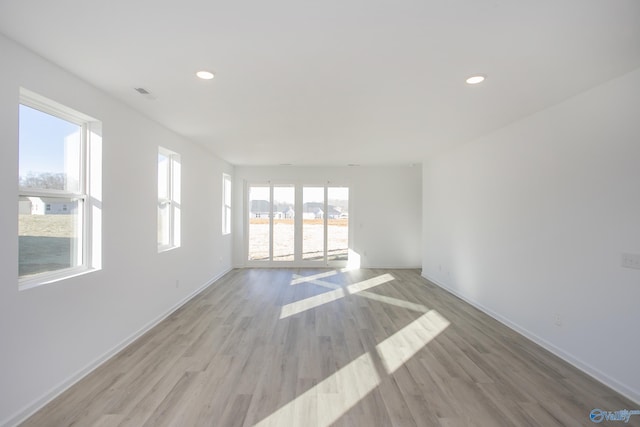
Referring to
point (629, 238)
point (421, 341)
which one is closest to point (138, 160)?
point (421, 341)

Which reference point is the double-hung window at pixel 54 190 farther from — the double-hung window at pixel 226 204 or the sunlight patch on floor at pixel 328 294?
the double-hung window at pixel 226 204

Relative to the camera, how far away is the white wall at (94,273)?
1902 mm

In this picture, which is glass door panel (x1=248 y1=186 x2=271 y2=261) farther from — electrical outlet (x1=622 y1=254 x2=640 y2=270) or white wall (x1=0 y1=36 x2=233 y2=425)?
electrical outlet (x1=622 y1=254 x2=640 y2=270)

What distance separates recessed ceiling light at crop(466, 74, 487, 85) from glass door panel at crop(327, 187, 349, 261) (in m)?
5.12

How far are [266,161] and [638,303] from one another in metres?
5.98

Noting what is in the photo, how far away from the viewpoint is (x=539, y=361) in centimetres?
281

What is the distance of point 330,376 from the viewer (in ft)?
8.42

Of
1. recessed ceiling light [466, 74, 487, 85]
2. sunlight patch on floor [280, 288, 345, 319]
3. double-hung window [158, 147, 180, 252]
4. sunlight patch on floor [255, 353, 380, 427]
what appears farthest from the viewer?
sunlight patch on floor [280, 288, 345, 319]

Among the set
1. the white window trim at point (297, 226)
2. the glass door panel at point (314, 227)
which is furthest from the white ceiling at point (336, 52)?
the glass door panel at point (314, 227)

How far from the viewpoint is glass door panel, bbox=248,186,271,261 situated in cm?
741

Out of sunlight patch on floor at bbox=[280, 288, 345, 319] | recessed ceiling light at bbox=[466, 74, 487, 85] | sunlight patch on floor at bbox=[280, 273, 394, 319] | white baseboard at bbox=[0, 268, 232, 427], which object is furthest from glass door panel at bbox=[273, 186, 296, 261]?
recessed ceiling light at bbox=[466, 74, 487, 85]

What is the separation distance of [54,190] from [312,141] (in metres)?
3.16

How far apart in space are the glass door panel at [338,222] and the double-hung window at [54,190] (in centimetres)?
534

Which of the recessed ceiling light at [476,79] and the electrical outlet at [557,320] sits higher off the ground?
the recessed ceiling light at [476,79]
